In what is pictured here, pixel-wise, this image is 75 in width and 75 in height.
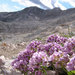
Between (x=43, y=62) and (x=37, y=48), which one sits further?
(x=37, y=48)

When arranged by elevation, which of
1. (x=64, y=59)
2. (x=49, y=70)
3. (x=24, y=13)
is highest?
(x=24, y=13)

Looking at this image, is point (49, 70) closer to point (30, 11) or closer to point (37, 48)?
point (37, 48)

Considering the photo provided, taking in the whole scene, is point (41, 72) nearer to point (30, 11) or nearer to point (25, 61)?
point (25, 61)

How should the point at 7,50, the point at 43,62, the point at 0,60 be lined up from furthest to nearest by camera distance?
the point at 7,50, the point at 0,60, the point at 43,62

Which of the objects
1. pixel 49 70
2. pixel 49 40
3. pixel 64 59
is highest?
pixel 49 40

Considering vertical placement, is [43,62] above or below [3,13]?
below

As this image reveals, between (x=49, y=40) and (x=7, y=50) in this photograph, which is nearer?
(x=49, y=40)

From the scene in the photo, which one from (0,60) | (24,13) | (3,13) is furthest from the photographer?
(3,13)

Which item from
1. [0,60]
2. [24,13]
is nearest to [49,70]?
[0,60]

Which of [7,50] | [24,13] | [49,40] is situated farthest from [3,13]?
[49,40]
